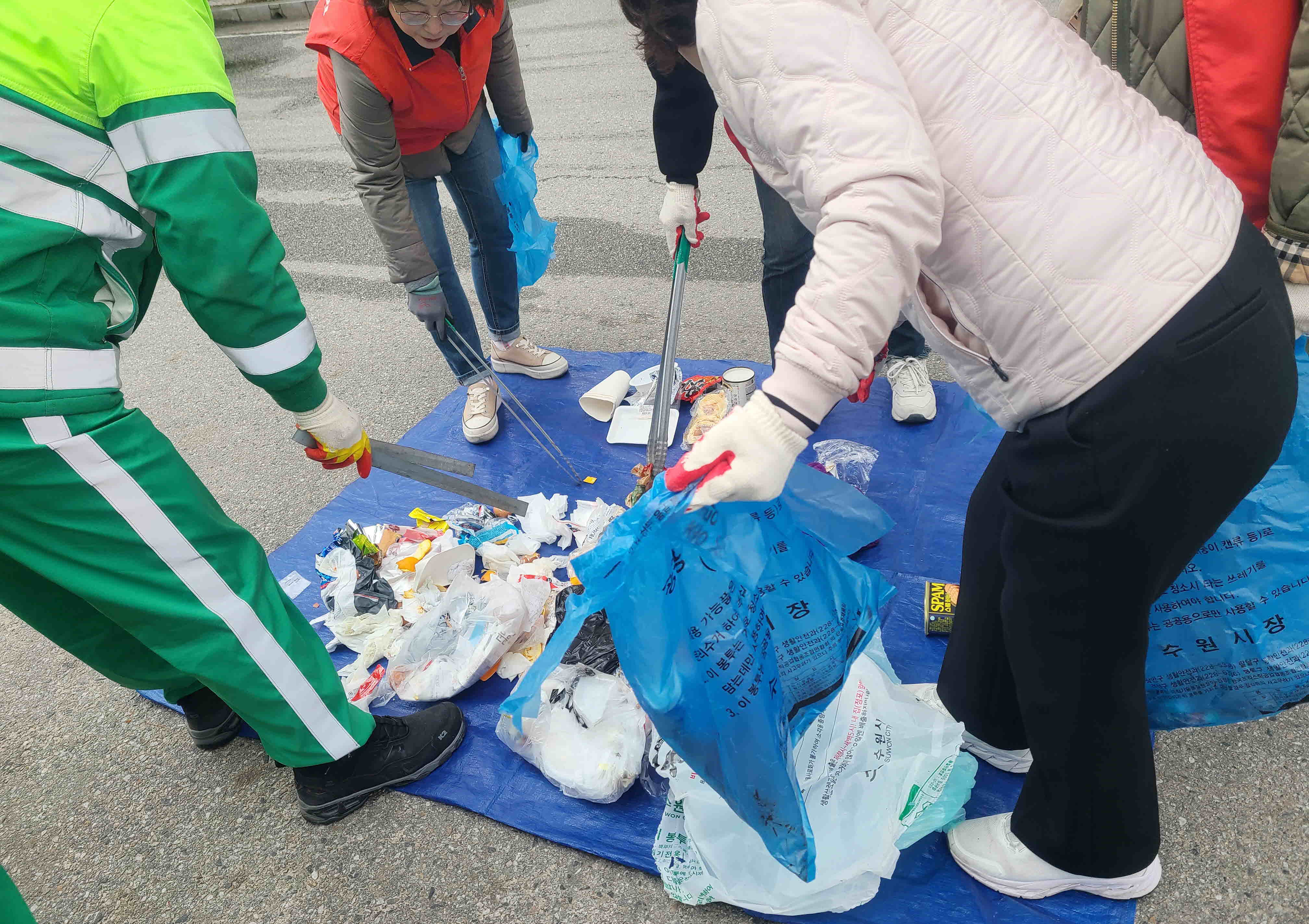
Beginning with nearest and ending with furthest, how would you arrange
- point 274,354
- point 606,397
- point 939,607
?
point 274,354
point 939,607
point 606,397

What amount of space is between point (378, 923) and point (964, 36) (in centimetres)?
184

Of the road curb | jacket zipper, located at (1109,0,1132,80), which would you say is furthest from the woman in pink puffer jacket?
the road curb

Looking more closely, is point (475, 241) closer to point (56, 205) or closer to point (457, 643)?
Answer: point (457, 643)

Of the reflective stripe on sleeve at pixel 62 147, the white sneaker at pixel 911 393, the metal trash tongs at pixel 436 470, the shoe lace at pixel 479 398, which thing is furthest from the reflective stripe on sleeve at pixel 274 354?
the white sneaker at pixel 911 393

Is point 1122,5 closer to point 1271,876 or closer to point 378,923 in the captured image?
point 1271,876

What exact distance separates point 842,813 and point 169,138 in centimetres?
162

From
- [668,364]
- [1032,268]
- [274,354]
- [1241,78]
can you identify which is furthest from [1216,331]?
[274,354]

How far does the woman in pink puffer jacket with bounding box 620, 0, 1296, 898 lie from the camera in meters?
0.88

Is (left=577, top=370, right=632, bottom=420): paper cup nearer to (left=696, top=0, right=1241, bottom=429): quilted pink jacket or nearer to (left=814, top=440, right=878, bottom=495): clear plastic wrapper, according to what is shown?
(left=814, top=440, right=878, bottom=495): clear plastic wrapper

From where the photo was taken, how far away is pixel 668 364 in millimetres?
2139

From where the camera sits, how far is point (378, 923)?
1631mm

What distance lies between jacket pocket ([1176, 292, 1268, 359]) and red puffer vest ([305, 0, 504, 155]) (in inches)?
79.2

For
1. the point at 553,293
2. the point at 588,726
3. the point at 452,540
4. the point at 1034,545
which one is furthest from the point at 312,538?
the point at 1034,545

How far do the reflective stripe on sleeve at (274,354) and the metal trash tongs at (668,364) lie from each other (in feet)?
2.91
